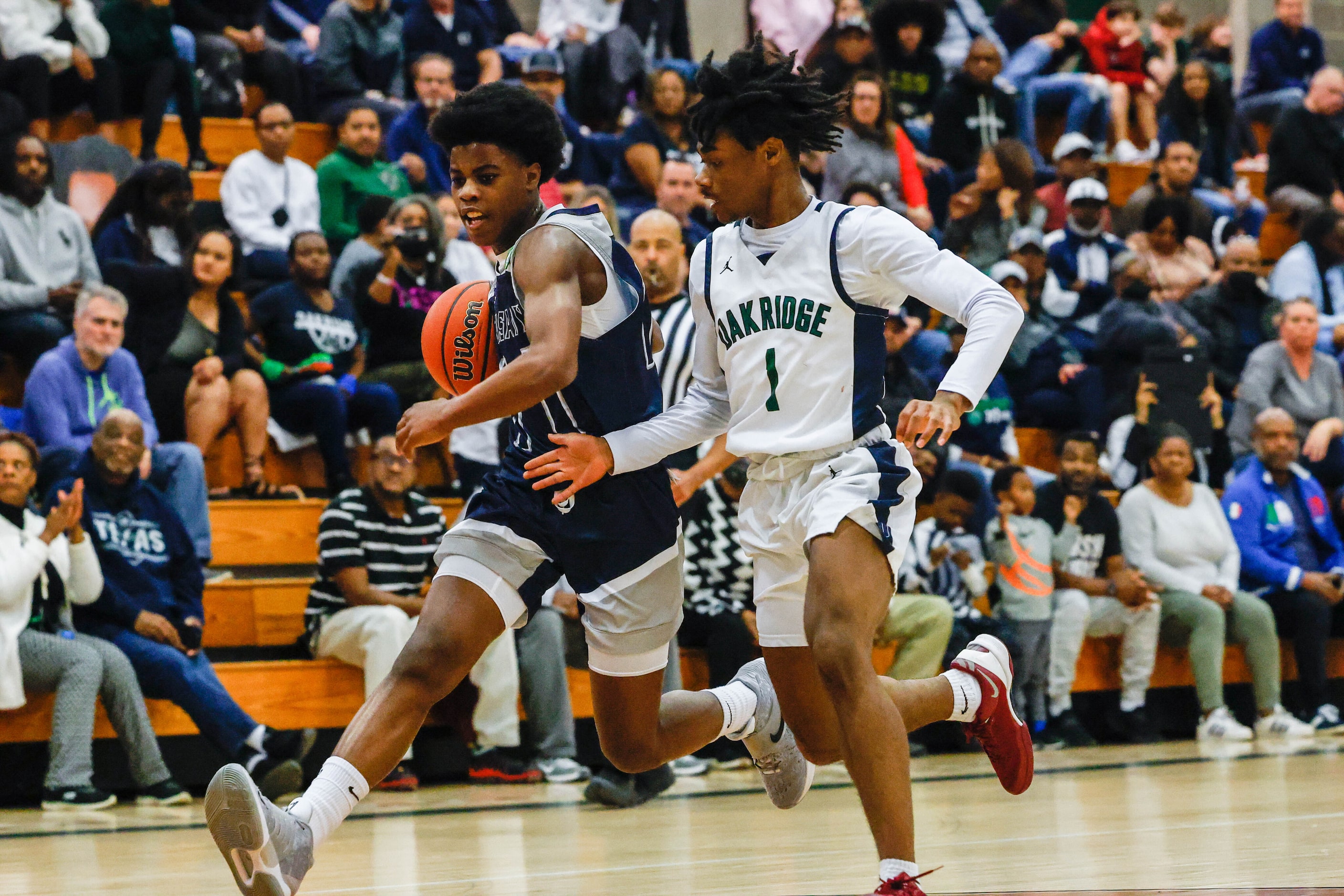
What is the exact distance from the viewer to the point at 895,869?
3.36 metres

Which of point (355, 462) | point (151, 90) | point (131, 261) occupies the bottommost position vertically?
point (355, 462)

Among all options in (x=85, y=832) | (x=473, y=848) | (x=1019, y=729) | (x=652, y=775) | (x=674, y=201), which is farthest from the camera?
(x=674, y=201)

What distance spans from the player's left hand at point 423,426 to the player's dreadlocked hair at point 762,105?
2.93 feet

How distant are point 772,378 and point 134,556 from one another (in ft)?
13.4

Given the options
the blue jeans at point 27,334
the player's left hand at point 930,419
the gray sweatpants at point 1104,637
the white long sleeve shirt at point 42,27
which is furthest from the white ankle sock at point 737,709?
the white long sleeve shirt at point 42,27

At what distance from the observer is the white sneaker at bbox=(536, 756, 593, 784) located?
23.8 ft

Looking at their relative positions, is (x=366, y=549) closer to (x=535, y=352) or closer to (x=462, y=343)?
(x=462, y=343)

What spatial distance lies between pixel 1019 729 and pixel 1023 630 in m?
4.05

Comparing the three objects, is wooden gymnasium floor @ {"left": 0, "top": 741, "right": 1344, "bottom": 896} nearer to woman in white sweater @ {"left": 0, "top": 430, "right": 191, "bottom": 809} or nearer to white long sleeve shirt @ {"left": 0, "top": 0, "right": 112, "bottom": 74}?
woman in white sweater @ {"left": 0, "top": 430, "right": 191, "bottom": 809}

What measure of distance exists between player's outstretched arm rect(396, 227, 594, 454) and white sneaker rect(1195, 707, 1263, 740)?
240 inches

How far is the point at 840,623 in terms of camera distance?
3.50 m

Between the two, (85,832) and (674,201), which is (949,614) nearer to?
(674,201)

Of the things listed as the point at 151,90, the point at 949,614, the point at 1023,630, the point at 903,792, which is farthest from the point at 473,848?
the point at 151,90

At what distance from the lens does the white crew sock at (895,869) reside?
3354mm
